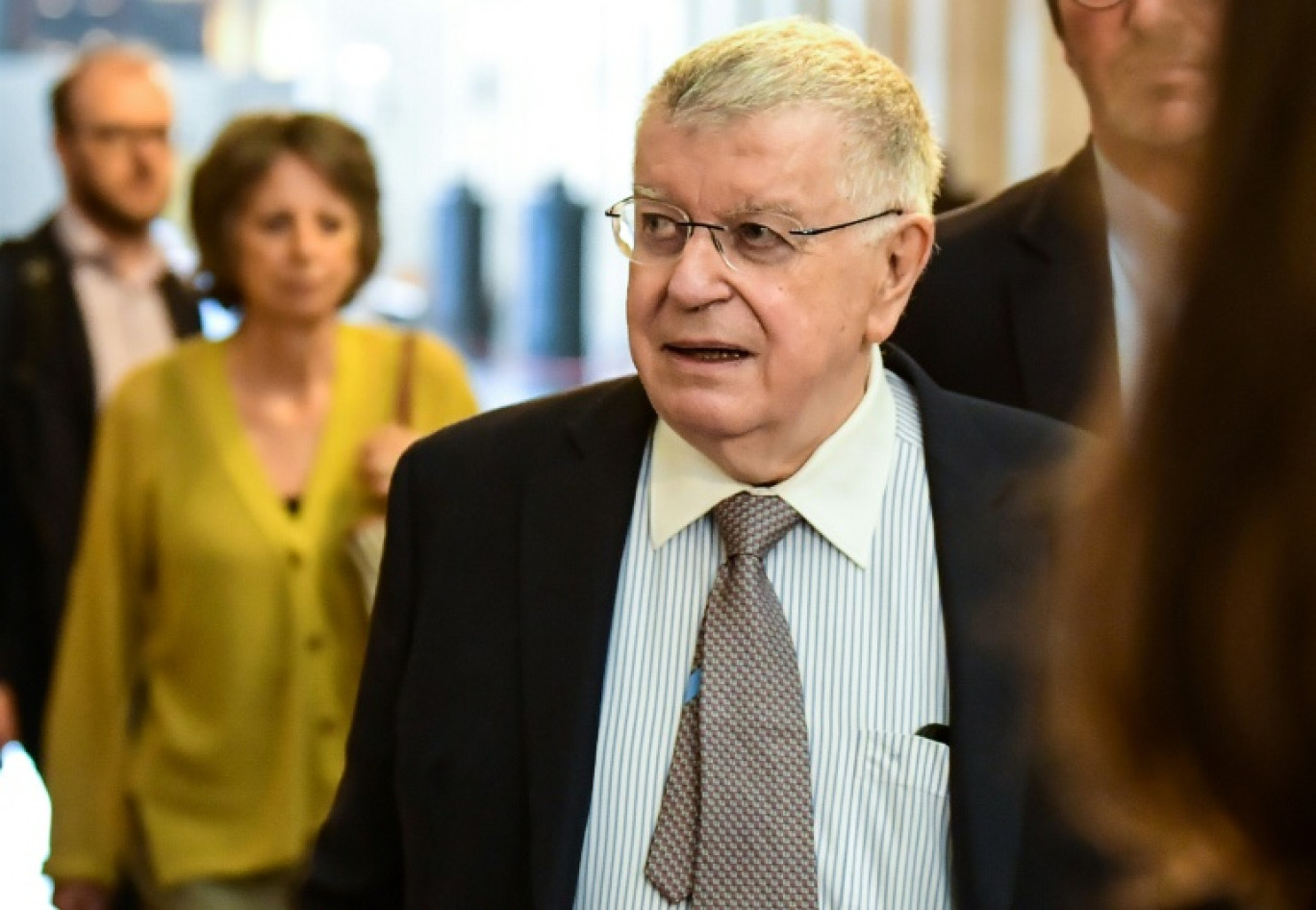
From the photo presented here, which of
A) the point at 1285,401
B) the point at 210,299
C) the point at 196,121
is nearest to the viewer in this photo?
the point at 1285,401

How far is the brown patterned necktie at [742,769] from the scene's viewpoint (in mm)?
2018

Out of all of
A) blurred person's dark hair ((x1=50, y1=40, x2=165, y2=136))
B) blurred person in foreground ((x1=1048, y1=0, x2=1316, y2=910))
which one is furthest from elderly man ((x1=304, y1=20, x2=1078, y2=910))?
blurred person's dark hair ((x1=50, y1=40, x2=165, y2=136))

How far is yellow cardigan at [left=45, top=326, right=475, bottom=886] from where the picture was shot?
138 inches

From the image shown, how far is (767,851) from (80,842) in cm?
200

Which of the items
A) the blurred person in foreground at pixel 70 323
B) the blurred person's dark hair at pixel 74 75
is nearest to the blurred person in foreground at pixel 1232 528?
the blurred person in foreground at pixel 70 323

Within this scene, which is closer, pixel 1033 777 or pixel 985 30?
pixel 1033 777

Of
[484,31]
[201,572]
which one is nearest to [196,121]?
[484,31]

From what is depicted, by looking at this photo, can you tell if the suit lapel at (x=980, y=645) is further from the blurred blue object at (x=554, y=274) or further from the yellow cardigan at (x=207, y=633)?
the blurred blue object at (x=554, y=274)

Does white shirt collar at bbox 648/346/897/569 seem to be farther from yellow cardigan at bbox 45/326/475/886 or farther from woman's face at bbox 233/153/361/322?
woman's face at bbox 233/153/361/322

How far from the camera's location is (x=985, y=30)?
6969mm

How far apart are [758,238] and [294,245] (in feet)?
6.13

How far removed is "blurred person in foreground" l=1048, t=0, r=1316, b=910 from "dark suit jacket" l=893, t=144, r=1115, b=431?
155cm

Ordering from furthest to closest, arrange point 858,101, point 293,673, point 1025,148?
point 1025,148 → point 293,673 → point 858,101

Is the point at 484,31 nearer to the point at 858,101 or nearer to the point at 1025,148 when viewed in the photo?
the point at 1025,148
